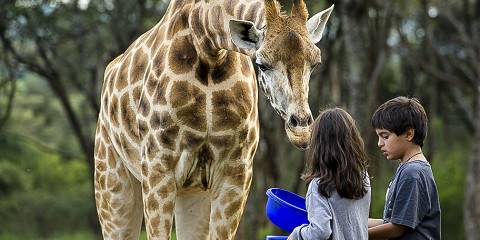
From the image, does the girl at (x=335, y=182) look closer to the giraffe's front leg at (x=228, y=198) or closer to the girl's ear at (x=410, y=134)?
the girl's ear at (x=410, y=134)

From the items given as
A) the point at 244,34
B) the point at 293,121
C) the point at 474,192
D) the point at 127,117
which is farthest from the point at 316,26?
the point at 474,192

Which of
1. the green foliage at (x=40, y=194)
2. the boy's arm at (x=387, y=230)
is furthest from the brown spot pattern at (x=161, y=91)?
the green foliage at (x=40, y=194)

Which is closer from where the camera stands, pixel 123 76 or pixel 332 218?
pixel 332 218

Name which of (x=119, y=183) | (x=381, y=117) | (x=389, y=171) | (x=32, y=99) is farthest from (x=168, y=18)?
(x=32, y=99)

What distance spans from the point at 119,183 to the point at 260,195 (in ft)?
37.9

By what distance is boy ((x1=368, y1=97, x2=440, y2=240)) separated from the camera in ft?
14.8

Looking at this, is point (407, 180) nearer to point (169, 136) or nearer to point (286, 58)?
point (286, 58)

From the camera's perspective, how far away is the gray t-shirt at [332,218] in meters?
4.39

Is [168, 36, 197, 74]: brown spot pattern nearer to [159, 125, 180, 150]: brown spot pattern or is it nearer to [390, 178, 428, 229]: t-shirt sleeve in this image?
[159, 125, 180, 150]: brown spot pattern

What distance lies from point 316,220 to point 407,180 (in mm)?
504

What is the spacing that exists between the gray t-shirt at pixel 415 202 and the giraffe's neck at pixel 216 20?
1225mm

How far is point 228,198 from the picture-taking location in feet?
18.3

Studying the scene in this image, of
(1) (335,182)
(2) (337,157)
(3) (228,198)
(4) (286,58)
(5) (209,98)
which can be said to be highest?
(4) (286,58)

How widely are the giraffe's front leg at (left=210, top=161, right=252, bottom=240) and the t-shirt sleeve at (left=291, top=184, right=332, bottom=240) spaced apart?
1.13 meters
